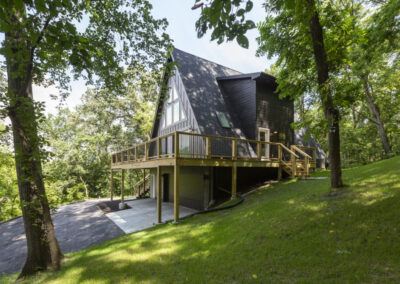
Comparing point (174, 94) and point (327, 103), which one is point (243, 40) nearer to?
point (327, 103)

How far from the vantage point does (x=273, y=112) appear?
11539 millimetres

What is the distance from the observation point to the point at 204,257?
12.1ft

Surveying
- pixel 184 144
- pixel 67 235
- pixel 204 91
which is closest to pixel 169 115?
pixel 204 91

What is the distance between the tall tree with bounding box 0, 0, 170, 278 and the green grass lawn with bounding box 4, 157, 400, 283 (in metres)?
1.21

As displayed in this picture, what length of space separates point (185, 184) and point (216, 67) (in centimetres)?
781

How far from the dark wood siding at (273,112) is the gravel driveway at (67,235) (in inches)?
347

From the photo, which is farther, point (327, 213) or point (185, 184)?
point (185, 184)

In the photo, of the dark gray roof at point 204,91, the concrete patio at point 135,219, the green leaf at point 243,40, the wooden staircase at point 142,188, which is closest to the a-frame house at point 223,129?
the dark gray roof at point 204,91

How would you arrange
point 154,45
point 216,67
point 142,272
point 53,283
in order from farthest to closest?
point 216,67 < point 154,45 < point 53,283 < point 142,272

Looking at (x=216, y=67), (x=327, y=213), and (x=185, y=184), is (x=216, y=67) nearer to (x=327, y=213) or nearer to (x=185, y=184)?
(x=185, y=184)

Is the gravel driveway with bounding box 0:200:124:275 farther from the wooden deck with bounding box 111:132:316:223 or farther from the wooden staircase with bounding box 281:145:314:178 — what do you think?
the wooden staircase with bounding box 281:145:314:178

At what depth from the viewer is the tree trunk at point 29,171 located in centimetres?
377

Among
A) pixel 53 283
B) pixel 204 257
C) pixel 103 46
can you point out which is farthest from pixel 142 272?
pixel 103 46

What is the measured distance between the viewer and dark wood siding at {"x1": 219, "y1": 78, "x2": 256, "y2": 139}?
10.8 meters
